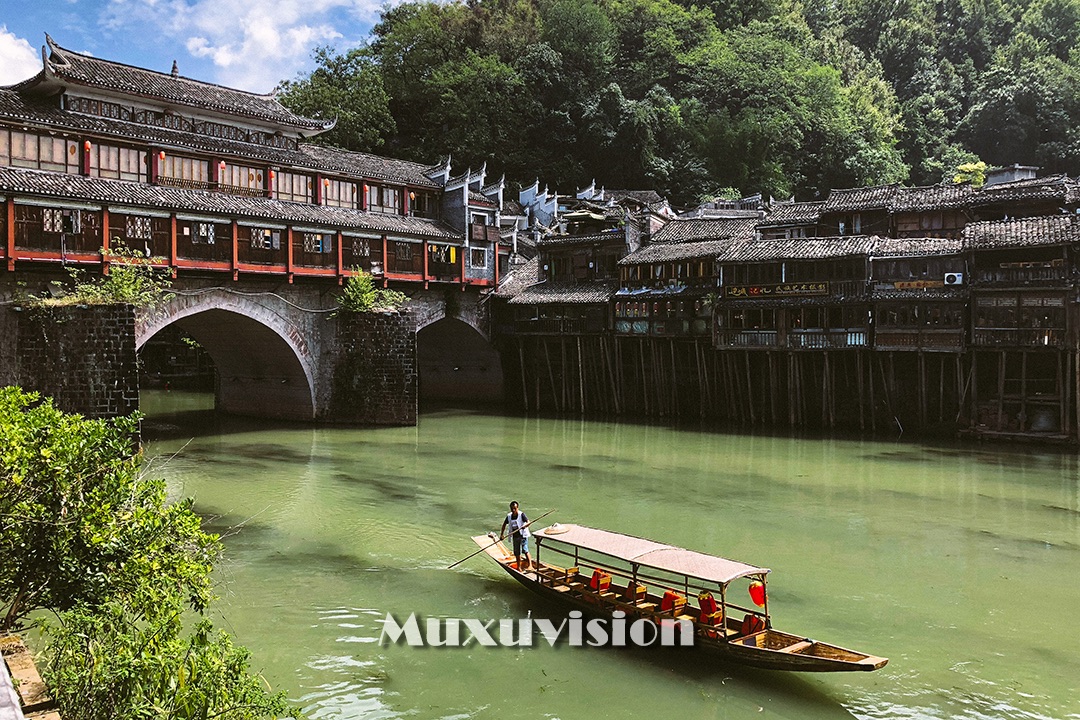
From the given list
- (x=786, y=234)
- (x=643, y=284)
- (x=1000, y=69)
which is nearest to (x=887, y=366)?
(x=786, y=234)

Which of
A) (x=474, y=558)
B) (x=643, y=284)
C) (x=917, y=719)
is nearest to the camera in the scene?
(x=917, y=719)

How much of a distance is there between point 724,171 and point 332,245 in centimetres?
4134

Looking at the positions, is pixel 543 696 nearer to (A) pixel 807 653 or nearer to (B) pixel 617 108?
(A) pixel 807 653

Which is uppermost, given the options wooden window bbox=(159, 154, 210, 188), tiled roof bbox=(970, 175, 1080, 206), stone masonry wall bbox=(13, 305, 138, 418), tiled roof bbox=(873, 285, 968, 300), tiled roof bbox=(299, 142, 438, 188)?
tiled roof bbox=(299, 142, 438, 188)

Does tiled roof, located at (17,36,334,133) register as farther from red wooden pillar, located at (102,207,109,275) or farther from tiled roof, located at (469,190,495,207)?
tiled roof, located at (469,190,495,207)

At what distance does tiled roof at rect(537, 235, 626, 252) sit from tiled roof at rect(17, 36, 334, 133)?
43.5 ft

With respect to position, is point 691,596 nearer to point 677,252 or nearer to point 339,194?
point 677,252

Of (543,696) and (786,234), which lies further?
(786,234)

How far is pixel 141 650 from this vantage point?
8.39 m

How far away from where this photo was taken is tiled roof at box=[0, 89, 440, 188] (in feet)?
104

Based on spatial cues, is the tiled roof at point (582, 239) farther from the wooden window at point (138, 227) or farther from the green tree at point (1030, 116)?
the green tree at point (1030, 116)

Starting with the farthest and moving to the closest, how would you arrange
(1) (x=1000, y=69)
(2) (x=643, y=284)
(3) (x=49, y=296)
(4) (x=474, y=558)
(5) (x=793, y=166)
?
(1) (x=1000, y=69)
(5) (x=793, y=166)
(2) (x=643, y=284)
(3) (x=49, y=296)
(4) (x=474, y=558)

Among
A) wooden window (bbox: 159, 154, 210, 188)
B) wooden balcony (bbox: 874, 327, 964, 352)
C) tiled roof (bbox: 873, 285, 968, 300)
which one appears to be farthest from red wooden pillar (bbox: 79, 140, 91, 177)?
wooden balcony (bbox: 874, 327, 964, 352)

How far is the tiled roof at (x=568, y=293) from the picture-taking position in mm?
44906
